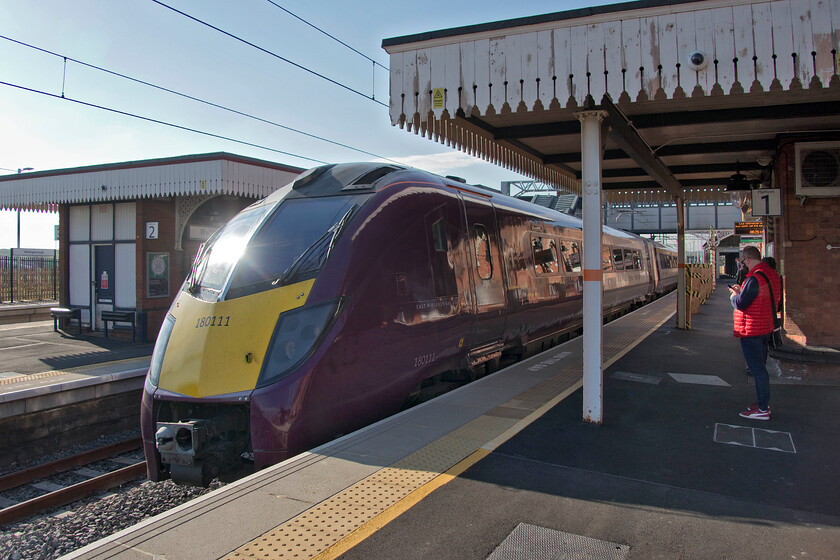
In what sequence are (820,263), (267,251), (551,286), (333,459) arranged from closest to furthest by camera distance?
(333,459)
(267,251)
(820,263)
(551,286)

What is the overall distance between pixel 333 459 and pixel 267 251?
6.88 feet

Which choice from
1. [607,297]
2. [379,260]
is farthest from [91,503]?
[607,297]

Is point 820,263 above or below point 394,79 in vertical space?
below

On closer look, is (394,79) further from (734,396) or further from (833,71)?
(734,396)

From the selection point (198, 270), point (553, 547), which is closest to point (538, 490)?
point (553, 547)

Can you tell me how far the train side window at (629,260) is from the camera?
57.5 ft

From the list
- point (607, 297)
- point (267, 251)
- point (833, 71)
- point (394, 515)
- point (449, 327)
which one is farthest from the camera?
point (607, 297)

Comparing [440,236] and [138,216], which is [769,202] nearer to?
[440,236]

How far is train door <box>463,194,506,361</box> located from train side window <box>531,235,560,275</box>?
171 centimetres

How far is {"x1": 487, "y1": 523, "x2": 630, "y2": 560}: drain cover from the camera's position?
317 centimetres

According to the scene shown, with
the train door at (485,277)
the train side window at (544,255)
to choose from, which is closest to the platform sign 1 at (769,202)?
the train side window at (544,255)

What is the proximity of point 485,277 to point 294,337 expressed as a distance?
3.45 metres

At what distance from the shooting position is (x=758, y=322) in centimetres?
582

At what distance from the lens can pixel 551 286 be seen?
10.1 meters
